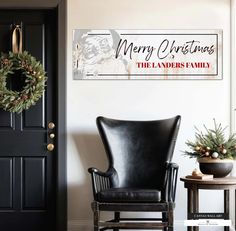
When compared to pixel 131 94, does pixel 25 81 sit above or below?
above

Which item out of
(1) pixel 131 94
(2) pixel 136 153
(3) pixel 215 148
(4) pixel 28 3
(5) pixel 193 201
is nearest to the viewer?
(5) pixel 193 201

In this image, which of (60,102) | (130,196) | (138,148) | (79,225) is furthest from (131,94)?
(79,225)

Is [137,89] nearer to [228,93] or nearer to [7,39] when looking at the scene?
[228,93]

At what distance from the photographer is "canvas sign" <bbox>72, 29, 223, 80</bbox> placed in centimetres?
461

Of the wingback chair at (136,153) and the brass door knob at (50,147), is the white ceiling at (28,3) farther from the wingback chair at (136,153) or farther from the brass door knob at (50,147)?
the brass door knob at (50,147)

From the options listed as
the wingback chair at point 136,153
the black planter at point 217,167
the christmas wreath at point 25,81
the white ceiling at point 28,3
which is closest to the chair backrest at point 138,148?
the wingback chair at point 136,153

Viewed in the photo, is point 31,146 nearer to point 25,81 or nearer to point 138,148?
point 25,81

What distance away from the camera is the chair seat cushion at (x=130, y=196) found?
3.79 m

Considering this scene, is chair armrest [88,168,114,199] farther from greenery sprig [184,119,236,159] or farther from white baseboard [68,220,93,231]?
greenery sprig [184,119,236,159]

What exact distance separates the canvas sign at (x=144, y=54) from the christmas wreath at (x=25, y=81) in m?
0.36

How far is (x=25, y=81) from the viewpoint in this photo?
445cm

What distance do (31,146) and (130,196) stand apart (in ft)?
3.93

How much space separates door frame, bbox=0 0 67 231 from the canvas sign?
13 cm

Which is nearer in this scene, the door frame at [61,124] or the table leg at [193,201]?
the table leg at [193,201]
